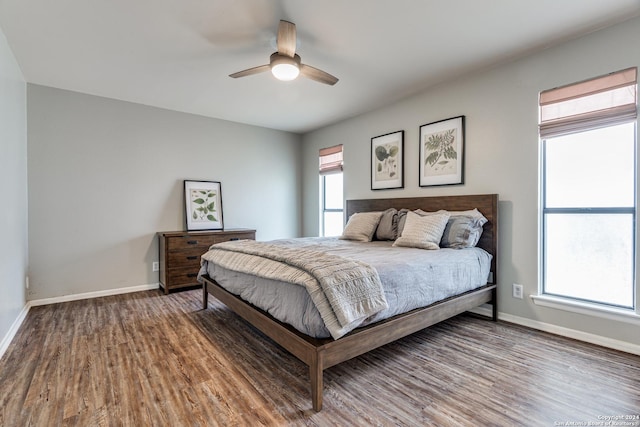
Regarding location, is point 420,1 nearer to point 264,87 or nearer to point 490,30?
point 490,30

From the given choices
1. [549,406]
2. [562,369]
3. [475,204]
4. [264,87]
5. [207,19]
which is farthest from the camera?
[264,87]

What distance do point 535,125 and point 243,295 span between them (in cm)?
297

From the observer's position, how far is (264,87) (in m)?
3.51

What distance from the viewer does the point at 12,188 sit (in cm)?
272

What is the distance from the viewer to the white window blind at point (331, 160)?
195 inches

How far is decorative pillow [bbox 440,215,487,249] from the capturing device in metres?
2.87

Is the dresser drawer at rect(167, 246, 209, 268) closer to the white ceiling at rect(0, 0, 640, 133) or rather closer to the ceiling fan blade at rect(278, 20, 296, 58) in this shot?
the white ceiling at rect(0, 0, 640, 133)

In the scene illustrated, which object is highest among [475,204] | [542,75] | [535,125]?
[542,75]

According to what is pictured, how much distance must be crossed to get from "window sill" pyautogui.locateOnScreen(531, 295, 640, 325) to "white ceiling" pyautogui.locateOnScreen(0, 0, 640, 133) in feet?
7.19

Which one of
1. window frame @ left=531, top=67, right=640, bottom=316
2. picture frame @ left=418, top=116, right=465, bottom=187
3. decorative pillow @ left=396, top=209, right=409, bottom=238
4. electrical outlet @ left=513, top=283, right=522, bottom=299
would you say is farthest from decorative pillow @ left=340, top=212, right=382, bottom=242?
window frame @ left=531, top=67, right=640, bottom=316

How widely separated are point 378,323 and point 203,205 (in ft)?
11.4

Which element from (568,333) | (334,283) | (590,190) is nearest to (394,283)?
(334,283)

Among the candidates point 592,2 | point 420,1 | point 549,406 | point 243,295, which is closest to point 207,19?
point 420,1

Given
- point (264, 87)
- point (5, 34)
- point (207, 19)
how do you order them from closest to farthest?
1. point (207, 19)
2. point (5, 34)
3. point (264, 87)
